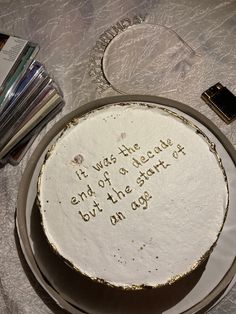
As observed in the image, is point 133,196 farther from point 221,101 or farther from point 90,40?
point 90,40

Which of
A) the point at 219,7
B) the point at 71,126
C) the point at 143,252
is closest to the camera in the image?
the point at 143,252

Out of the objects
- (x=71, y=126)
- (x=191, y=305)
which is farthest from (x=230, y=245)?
(x=71, y=126)

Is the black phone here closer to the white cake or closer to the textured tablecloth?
the textured tablecloth

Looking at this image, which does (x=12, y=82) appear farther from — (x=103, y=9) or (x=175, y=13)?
(x=175, y=13)

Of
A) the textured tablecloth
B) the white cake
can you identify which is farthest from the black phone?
the white cake

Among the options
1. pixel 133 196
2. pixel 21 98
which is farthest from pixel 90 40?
pixel 133 196

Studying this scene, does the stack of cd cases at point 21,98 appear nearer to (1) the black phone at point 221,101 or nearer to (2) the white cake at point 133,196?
(2) the white cake at point 133,196

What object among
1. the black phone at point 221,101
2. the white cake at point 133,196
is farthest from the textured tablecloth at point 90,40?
the white cake at point 133,196
